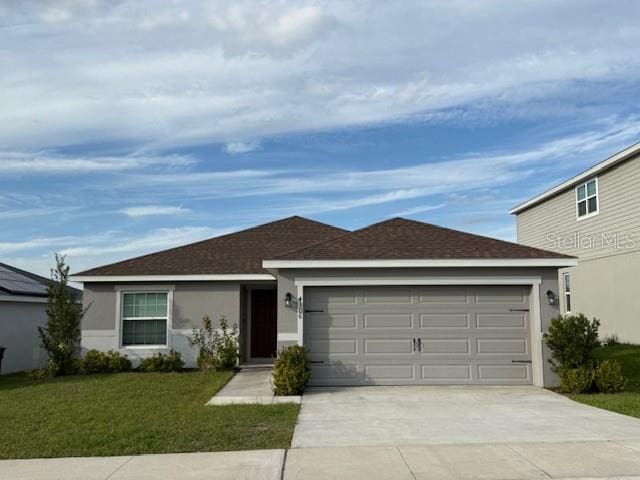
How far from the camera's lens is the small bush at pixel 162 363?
52.1 feet

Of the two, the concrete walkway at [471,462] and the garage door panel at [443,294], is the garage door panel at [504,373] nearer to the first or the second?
the garage door panel at [443,294]

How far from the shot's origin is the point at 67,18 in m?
11.6

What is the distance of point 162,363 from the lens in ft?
52.1

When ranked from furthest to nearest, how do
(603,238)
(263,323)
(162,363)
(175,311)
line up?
(603,238)
(263,323)
(175,311)
(162,363)

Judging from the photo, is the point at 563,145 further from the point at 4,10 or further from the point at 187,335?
the point at 4,10

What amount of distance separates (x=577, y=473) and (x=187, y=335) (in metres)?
12.4

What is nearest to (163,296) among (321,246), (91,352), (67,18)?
(91,352)

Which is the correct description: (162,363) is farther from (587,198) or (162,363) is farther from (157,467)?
(587,198)

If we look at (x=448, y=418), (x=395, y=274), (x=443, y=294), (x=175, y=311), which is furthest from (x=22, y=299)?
(x=448, y=418)

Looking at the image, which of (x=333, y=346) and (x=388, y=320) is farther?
(x=388, y=320)

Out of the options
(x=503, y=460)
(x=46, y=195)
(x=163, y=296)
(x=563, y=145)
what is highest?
(x=563, y=145)

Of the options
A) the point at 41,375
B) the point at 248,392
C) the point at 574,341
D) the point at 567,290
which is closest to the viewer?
the point at 574,341

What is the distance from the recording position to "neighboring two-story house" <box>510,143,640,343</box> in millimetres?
18781

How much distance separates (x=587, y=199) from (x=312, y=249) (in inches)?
523
